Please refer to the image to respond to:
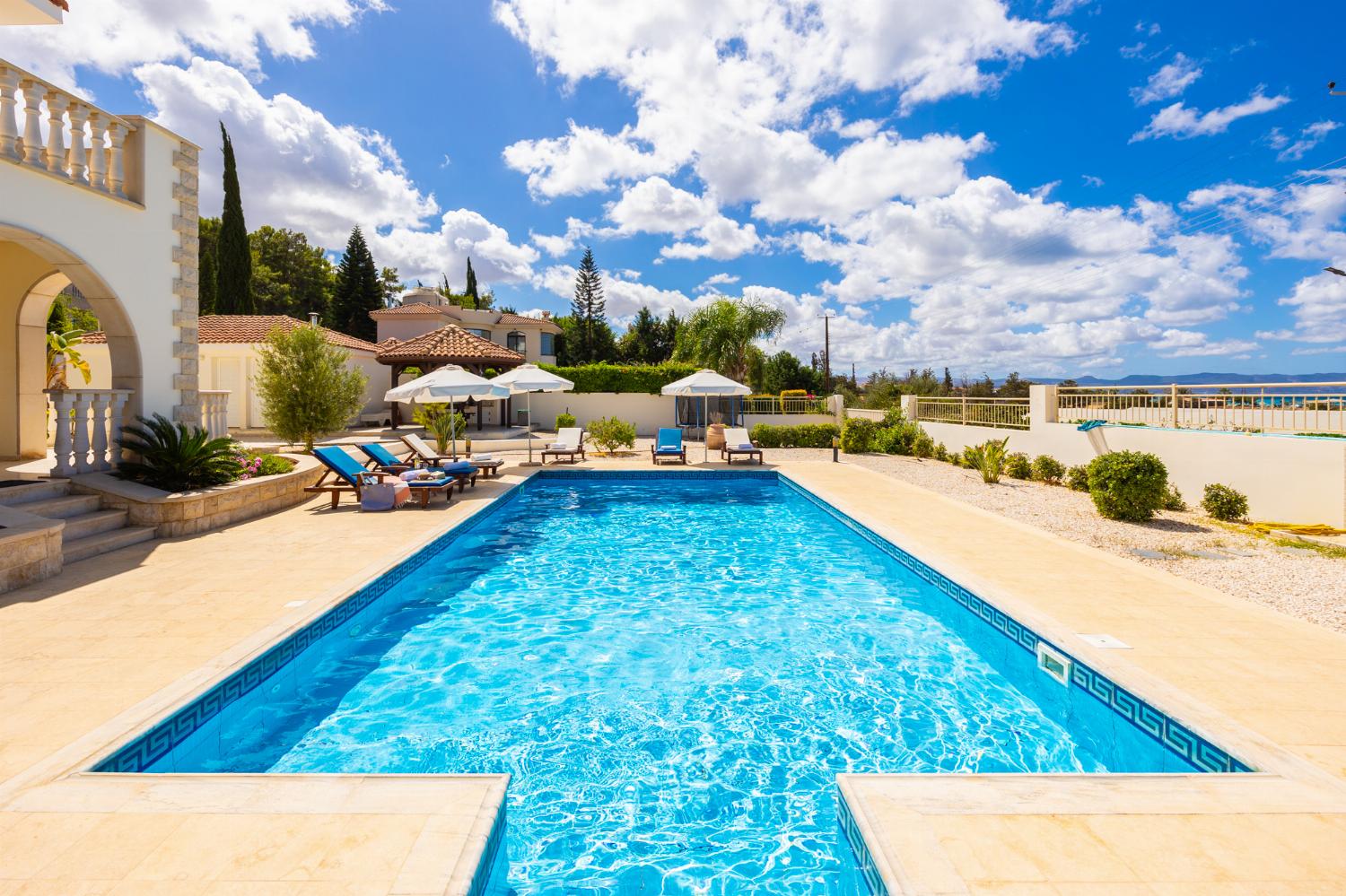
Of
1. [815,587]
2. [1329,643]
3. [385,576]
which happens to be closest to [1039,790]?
[1329,643]

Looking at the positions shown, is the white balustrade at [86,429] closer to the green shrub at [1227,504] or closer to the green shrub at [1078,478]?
the green shrub at [1227,504]

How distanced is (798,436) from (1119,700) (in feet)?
60.0

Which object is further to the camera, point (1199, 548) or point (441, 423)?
point (441, 423)

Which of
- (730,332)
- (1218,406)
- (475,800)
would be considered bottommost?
(475,800)

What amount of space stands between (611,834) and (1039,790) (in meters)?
2.22

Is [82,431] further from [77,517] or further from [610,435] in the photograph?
[610,435]

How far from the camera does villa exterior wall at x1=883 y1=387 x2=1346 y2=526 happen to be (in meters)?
8.91

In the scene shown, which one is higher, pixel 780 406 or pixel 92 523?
pixel 780 406

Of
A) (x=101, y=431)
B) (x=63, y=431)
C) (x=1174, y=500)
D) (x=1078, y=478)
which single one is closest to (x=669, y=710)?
(x=63, y=431)

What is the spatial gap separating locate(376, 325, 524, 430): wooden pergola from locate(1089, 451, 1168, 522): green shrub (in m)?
19.2

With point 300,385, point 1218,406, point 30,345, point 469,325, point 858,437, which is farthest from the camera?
point 469,325

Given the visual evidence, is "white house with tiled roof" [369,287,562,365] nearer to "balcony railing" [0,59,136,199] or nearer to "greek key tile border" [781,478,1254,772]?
"balcony railing" [0,59,136,199]

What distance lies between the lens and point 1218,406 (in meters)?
11.5

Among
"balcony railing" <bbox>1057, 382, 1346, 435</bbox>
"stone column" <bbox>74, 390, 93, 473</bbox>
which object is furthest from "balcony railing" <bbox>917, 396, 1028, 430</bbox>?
"stone column" <bbox>74, 390, 93, 473</bbox>
